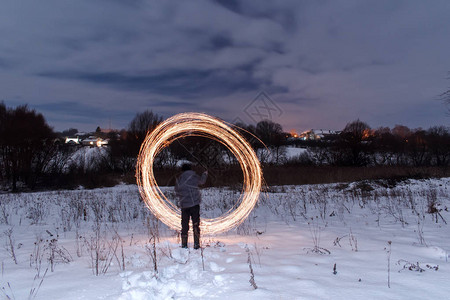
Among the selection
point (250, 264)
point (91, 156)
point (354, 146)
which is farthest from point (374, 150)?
point (250, 264)

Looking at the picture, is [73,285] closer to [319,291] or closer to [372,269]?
[319,291]

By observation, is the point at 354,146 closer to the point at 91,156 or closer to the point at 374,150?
the point at 374,150

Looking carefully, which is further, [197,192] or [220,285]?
[197,192]

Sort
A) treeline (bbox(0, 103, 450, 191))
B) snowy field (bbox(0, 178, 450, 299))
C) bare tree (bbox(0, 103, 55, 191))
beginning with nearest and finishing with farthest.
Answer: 1. snowy field (bbox(0, 178, 450, 299))
2. treeline (bbox(0, 103, 450, 191))
3. bare tree (bbox(0, 103, 55, 191))

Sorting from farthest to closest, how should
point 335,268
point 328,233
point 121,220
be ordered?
point 121,220 → point 328,233 → point 335,268

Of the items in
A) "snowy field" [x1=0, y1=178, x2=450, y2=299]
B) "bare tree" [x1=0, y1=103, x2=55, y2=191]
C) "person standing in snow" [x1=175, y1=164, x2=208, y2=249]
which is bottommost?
"snowy field" [x1=0, y1=178, x2=450, y2=299]

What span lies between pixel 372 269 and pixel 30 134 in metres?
28.0

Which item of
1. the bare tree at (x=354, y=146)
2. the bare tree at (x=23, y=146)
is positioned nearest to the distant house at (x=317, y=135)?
the bare tree at (x=354, y=146)

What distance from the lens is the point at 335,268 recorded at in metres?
4.50

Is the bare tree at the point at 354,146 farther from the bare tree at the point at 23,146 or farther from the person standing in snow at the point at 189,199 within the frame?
the person standing in snow at the point at 189,199

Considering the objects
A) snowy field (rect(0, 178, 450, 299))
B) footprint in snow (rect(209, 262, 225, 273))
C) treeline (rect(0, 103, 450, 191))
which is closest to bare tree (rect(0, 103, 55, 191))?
treeline (rect(0, 103, 450, 191))

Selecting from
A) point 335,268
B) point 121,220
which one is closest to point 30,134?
point 121,220

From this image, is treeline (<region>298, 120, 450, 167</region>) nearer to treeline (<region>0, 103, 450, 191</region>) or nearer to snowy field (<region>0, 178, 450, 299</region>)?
treeline (<region>0, 103, 450, 191</region>)

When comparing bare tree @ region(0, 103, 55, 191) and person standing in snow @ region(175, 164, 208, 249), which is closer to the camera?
person standing in snow @ region(175, 164, 208, 249)
